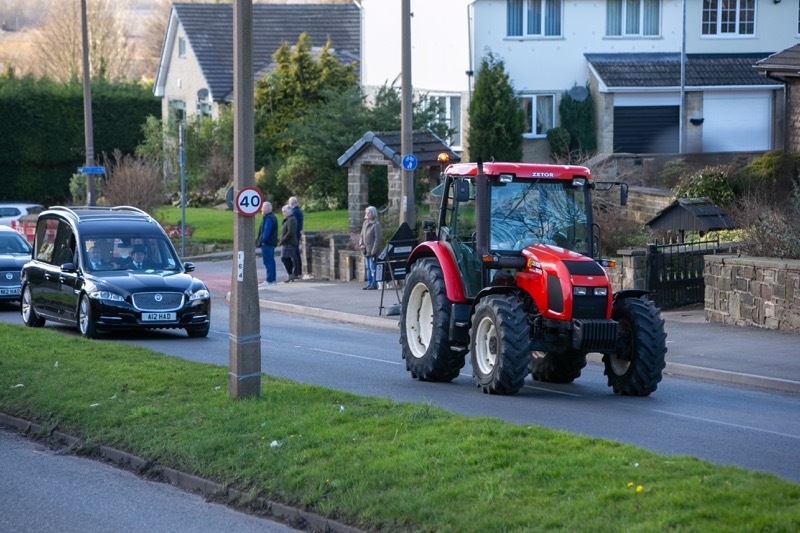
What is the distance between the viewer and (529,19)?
3972 cm

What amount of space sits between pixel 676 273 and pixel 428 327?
8.09 meters

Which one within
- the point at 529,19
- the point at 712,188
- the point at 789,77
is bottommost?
the point at 712,188

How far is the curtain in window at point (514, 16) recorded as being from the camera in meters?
39.6

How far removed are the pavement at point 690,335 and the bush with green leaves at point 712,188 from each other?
751cm

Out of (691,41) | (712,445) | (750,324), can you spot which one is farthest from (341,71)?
(712,445)

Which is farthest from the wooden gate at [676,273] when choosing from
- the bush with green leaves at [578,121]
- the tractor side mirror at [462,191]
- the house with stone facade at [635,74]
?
the house with stone facade at [635,74]

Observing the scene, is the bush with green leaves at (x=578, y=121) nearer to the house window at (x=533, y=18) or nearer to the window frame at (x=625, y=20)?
the house window at (x=533, y=18)

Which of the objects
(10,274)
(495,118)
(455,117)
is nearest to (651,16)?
(495,118)

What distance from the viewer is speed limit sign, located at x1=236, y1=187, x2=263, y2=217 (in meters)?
11.1

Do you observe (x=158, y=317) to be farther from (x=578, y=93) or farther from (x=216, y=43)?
(x=216, y=43)

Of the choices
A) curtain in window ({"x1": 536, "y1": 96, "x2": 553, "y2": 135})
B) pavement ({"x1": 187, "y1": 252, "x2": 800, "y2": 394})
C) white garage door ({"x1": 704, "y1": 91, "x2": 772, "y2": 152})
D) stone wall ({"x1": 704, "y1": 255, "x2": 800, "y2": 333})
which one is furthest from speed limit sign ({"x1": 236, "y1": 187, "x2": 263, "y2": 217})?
white garage door ({"x1": 704, "y1": 91, "x2": 772, "y2": 152})

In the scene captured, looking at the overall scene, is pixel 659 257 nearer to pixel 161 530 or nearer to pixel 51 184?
pixel 161 530

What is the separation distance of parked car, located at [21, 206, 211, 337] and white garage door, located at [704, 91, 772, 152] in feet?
79.0

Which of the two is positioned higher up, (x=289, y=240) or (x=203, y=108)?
(x=203, y=108)
